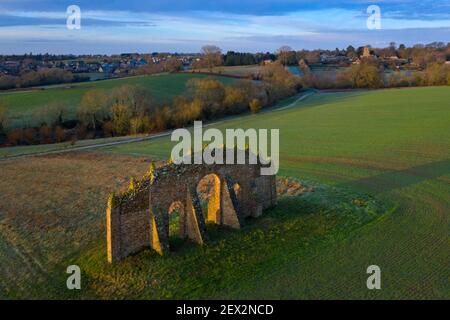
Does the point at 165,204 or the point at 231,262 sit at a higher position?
the point at 165,204

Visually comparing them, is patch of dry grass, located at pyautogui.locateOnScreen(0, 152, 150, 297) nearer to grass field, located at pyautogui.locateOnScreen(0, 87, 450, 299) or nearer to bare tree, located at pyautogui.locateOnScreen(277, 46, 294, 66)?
grass field, located at pyautogui.locateOnScreen(0, 87, 450, 299)

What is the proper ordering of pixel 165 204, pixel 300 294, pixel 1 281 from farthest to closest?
pixel 165 204
pixel 1 281
pixel 300 294

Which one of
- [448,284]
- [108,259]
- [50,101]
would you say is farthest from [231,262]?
[50,101]

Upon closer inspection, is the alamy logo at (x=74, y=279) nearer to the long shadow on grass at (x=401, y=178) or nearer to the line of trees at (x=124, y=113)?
the long shadow on grass at (x=401, y=178)

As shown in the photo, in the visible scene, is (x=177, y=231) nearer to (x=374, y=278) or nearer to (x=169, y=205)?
(x=169, y=205)

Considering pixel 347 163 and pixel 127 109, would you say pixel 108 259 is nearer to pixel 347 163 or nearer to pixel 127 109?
pixel 347 163

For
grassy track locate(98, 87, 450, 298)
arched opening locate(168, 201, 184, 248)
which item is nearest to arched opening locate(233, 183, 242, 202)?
arched opening locate(168, 201, 184, 248)
